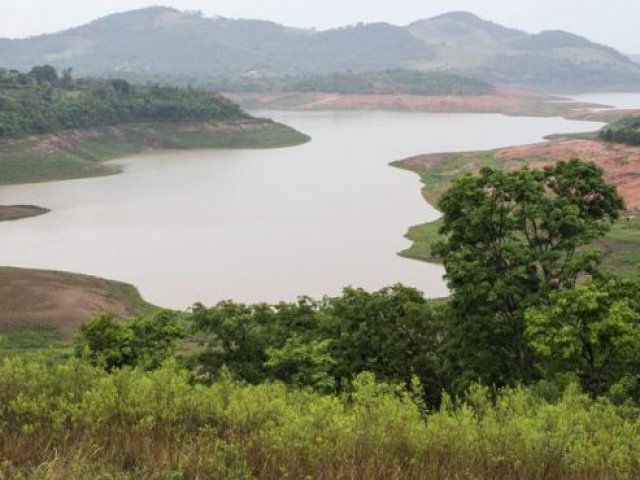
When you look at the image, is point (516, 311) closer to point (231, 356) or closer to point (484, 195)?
point (484, 195)

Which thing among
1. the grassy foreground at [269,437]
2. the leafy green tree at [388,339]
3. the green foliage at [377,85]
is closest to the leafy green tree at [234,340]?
the leafy green tree at [388,339]

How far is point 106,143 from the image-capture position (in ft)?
300

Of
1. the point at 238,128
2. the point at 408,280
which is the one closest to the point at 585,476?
the point at 408,280

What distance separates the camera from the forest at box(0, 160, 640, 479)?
8.66 m

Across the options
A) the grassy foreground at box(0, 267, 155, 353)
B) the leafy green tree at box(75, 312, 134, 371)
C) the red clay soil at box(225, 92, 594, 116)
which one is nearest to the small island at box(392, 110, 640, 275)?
the grassy foreground at box(0, 267, 155, 353)

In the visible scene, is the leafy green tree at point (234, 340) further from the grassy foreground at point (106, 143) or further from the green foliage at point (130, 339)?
the grassy foreground at point (106, 143)

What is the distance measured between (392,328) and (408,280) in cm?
1980

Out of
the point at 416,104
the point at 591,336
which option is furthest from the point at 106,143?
the point at 416,104

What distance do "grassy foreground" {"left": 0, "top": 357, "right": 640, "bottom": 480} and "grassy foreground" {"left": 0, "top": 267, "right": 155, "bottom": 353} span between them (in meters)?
17.8

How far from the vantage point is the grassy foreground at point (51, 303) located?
28641 millimetres

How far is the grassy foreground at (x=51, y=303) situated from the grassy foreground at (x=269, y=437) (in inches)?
702

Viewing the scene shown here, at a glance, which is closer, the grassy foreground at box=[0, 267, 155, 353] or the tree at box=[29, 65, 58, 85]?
the grassy foreground at box=[0, 267, 155, 353]

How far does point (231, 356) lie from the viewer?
58.0 ft

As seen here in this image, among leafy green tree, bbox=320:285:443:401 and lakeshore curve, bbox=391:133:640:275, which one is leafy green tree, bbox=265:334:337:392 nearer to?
leafy green tree, bbox=320:285:443:401
